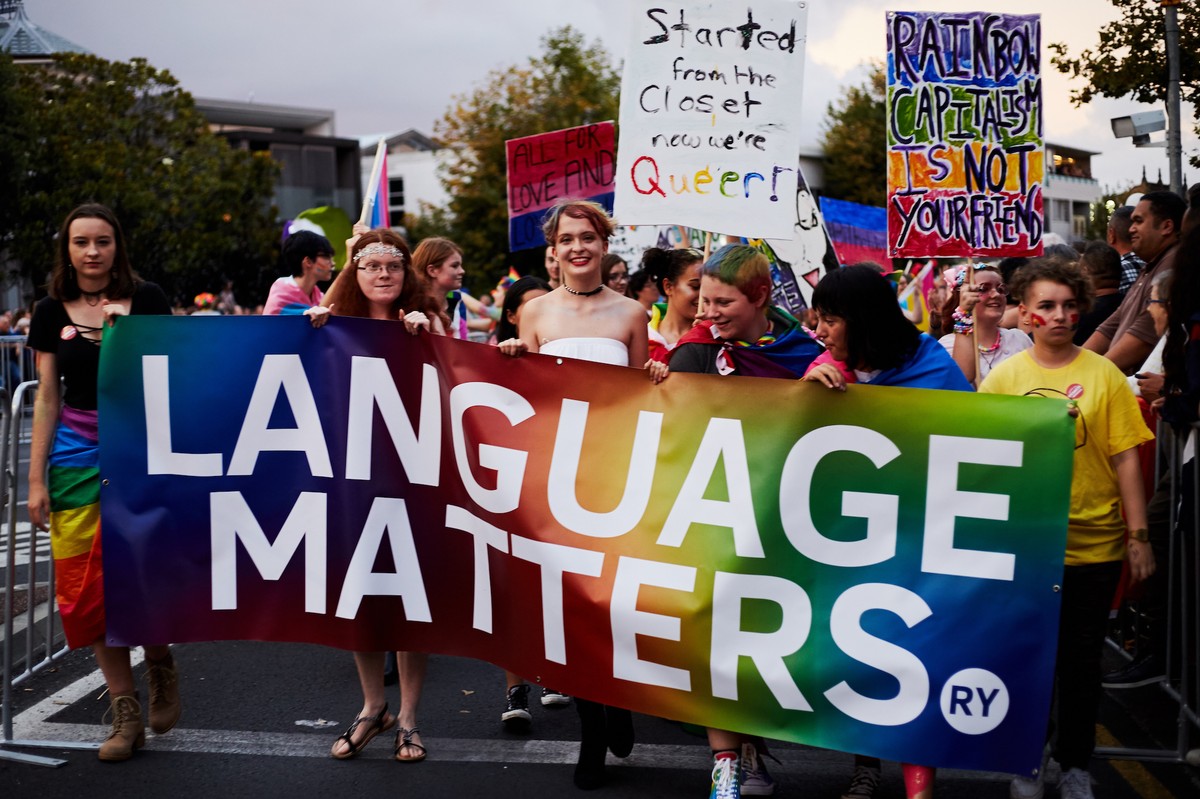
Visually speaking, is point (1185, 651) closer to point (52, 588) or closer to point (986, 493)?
point (986, 493)

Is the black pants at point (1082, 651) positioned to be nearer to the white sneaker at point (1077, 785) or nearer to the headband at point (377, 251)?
the white sneaker at point (1077, 785)

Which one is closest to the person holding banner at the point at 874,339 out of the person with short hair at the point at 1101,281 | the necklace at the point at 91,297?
the necklace at the point at 91,297

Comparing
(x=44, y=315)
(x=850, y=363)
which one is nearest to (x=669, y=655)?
(x=850, y=363)

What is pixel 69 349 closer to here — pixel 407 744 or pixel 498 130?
pixel 407 744

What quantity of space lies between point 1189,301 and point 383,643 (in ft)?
10.4

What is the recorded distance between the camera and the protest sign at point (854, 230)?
13.5 m

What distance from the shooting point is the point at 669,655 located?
407 cm

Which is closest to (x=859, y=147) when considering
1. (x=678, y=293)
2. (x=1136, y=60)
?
(x=1136, y=60)

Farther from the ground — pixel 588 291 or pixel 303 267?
pixel 303 267

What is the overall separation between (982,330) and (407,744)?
11.9 feet

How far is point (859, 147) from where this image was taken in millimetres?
60281

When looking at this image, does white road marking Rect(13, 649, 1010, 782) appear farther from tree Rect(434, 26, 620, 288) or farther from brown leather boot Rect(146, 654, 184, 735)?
tree Rect(434, 26, 620, 288)

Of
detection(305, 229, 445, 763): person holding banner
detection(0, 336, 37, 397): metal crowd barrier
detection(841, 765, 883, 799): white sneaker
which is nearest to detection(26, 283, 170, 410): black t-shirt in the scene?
detection(305, 229, 445, 763): person holding banner

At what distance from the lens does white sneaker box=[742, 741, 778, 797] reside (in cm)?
434
